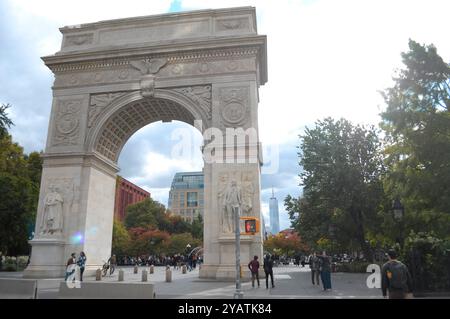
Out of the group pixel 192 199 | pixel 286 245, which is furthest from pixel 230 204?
pixel 192 199

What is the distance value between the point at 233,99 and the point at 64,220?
1272 cm

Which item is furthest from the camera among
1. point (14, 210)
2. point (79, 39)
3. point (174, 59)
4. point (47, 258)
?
point (14, 210)

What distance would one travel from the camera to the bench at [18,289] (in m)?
10.4

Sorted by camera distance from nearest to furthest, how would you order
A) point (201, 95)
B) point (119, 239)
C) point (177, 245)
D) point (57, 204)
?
point (57, 204) < point (201, 95) < point (119, 239) < point (177, 245)

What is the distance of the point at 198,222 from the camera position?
86000 mm

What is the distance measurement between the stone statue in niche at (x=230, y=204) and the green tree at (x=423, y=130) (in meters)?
8.31

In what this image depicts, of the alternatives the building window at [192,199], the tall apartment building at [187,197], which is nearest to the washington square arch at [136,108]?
the tall apartment building at [187,197]

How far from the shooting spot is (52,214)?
75.1ft

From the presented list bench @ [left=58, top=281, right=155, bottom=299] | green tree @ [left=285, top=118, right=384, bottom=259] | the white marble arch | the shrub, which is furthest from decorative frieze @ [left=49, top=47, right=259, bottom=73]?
bench @ [left=58, top=281, right=155, bottom=299]

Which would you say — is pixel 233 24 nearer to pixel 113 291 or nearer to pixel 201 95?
pixel 201 95

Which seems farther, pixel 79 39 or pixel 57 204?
pixel 79 39

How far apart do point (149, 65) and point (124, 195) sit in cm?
7055

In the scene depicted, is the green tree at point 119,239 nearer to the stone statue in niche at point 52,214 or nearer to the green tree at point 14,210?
the green tree at point 14,210
